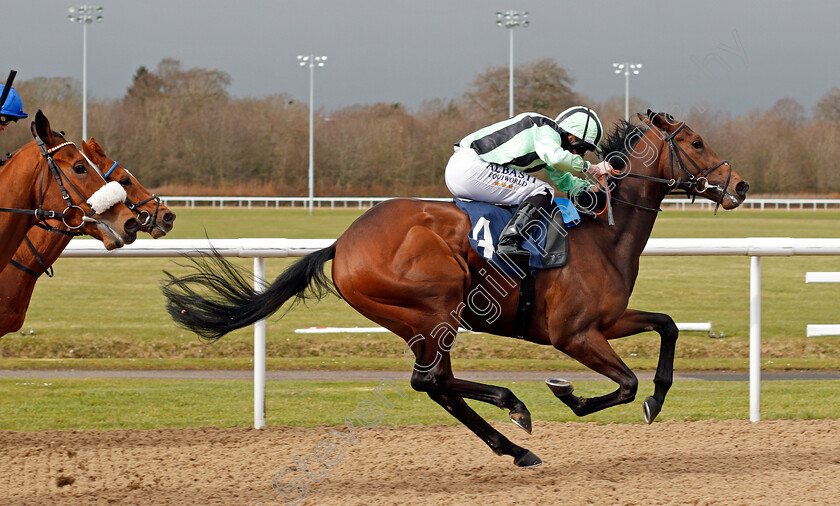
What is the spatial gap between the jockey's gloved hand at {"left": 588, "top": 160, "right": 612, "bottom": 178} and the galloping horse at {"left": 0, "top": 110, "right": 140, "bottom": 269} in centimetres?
206

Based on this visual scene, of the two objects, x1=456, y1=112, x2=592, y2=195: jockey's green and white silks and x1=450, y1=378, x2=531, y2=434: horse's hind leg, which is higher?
x1=456, y1=112, x2=592, y2=195: jockey's green and white silks

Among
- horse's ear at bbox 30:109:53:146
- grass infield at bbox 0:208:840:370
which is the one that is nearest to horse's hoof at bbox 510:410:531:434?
grass infield at bbox 0:208:840:370

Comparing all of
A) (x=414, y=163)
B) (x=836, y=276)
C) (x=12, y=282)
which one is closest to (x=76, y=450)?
(x=12, y=282)

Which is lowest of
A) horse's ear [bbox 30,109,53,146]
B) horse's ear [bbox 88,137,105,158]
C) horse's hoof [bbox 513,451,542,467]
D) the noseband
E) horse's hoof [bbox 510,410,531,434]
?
horse's hoof [bbox 513,451,542,467]

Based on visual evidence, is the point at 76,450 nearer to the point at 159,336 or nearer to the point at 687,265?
the point at 159,336

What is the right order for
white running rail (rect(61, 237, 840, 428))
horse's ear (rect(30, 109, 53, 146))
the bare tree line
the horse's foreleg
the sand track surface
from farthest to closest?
the bare tree line < white running rail (rect(61, 237, 840, 428)) < the horse's foreleg < the sand track surface < horse's ear (rect(30, 109, 53, 146))

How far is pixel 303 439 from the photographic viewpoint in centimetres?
460

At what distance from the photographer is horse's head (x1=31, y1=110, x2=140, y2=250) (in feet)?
11.7

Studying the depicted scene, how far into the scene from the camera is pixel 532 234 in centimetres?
396

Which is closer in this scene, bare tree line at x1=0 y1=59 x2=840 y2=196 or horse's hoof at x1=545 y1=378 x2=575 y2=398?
horse's hoof at x1=545 y1=378 x2=575 y2=398

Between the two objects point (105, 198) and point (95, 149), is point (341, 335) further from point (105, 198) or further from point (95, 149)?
point (105, 198)

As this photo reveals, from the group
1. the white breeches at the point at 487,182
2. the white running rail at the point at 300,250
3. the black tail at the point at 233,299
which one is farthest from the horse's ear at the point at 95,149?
the white breeches at the point at 487,182

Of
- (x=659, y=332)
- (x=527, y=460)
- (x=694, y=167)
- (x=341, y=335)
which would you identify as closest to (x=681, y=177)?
(x=694, y=167)

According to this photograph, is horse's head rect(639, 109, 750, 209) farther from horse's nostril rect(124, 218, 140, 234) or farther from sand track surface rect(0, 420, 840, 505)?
horse's nostril rect(124, 218, 140, 234)
